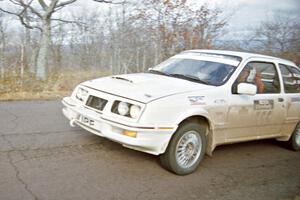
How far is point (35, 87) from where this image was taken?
11.5 meters

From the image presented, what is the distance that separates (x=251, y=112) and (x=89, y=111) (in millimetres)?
2502

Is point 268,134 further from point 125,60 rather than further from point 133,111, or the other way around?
point 125,60


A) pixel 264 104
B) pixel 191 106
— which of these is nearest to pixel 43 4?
pixel 264 104

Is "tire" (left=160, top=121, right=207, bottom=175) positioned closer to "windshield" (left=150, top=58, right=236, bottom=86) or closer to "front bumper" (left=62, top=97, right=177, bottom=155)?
"front bumper" (left=62, top=97, right=177, bottom=155)

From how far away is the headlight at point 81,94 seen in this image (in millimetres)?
5057

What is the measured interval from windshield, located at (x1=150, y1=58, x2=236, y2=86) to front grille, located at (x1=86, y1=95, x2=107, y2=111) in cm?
142

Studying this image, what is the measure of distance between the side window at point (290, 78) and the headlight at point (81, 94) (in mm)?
3541

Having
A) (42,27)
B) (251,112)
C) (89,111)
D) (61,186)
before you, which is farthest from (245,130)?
(42,27)

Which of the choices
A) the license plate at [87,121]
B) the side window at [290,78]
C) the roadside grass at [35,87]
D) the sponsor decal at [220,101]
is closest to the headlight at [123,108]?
the license plate at [87,121]

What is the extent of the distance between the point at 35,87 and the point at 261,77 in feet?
26.4

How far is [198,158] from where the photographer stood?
490 cm

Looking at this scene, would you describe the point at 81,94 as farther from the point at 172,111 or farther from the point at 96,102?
the point at 172,111

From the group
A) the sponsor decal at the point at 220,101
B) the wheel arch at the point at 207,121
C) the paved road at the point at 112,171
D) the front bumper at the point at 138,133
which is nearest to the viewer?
the paved road at the point at 112,171

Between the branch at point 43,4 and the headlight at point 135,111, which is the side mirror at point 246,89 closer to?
the headlight at point 135,111
